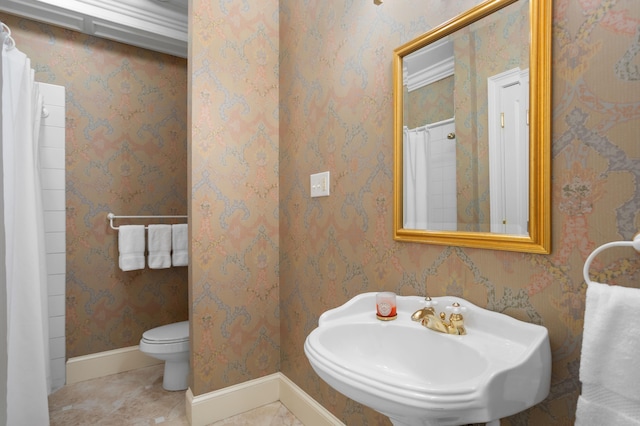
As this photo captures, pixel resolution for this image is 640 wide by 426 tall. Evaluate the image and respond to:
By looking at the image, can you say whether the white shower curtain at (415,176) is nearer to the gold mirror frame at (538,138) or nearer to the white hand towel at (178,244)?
the gold mirror frame at (538,138)

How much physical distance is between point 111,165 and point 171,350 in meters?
1.38

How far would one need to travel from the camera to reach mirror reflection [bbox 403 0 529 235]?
1.02m

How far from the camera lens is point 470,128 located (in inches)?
45.8

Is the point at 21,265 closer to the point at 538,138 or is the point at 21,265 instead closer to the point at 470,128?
the point at 470,128

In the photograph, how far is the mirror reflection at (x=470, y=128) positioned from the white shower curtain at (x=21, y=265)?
162cm

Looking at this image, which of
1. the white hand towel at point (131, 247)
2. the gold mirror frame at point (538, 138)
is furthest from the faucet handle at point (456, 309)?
the white hand towel at point (131, 247)

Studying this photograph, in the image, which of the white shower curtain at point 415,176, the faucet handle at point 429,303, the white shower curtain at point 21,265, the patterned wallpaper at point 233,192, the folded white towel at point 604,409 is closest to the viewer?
the folded white towel at point 604,409

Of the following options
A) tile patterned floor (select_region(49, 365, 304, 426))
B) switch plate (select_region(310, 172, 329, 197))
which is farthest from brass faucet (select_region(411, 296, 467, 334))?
tile patterned floor (select_region(49, 365, 304, 426))

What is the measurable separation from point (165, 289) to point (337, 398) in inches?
67.0

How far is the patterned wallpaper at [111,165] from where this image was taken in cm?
242

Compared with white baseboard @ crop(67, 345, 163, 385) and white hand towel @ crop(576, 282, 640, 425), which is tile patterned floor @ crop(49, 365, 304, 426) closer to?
white baseboard @ crop(67, 345, 163, 385)

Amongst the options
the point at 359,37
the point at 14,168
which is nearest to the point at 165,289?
the point at 14,168

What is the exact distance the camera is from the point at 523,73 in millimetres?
998

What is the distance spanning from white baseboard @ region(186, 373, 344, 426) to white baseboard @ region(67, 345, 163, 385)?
0.87 meters
